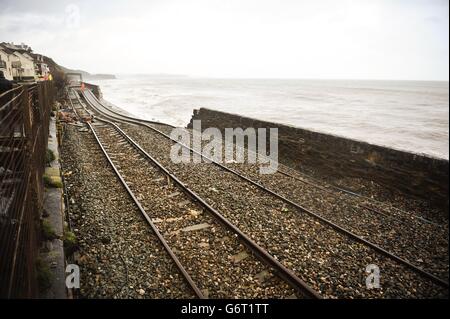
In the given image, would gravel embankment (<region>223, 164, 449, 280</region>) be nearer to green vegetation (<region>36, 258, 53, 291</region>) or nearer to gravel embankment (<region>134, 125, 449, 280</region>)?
gravel embankment (<region>134, 125, 449, 280</region>)

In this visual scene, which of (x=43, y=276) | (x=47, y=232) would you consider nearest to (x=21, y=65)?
(x=47, y=232)

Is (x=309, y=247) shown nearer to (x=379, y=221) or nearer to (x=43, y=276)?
(x=379, y=221)

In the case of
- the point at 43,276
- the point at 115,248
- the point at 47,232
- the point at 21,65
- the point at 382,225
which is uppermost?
the point at 21,65

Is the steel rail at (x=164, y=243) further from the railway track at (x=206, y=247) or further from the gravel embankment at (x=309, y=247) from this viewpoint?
the gravel embankment at (x=309, y=247)

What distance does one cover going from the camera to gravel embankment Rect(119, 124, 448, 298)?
460 centimetres

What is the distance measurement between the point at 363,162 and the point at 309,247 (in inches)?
215

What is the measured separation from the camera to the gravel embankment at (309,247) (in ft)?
15.1

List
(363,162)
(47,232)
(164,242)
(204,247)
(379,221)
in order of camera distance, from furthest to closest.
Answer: (363,162) < (379,221) < (204,247) < (164,242) < (47,232)

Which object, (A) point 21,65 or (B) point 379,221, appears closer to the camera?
(B) point 379,221

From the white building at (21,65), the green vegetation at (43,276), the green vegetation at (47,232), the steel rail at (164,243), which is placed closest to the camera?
the green vegetation at (43,276)

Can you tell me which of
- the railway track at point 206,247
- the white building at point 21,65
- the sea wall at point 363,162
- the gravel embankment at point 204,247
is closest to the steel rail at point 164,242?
the railway track at point 206,247

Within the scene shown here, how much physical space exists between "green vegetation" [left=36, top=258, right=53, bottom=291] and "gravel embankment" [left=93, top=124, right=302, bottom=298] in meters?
2.04

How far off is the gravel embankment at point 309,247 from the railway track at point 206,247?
0.31m

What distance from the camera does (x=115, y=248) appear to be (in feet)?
16.7
